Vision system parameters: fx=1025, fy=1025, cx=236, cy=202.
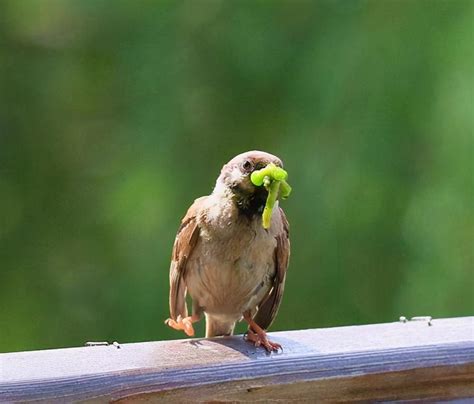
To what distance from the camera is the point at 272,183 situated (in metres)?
3.00

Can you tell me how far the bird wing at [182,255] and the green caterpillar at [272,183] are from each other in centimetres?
45

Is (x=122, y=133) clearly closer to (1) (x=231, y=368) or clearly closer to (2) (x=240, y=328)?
(2) (x=240, y=328)

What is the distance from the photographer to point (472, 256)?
568 cm

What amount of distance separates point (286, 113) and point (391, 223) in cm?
85

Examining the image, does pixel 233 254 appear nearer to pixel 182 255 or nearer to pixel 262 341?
pixel 182 255

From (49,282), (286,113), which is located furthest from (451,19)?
(49,282)

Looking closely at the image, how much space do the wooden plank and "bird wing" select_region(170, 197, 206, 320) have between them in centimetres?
76

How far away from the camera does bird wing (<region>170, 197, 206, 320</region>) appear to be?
346 centimetres

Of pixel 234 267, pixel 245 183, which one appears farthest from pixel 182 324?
pixel 245 183

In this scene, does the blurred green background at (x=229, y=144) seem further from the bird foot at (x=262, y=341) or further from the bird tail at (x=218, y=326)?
the bird foot at (x=262, y=341)

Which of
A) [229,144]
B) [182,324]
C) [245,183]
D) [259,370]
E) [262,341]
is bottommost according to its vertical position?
[259,370]

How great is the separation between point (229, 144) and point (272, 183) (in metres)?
2.79

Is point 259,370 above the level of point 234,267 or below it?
below

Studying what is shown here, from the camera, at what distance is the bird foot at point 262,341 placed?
8.49ft
